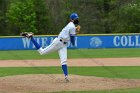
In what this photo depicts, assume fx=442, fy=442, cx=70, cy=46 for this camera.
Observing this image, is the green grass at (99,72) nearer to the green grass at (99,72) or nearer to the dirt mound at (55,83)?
the green grass at (99,72)

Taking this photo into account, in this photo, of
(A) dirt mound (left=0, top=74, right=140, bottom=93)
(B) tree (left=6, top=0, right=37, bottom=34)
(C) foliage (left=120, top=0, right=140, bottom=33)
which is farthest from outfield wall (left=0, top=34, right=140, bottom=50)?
(A) dirt mound (left=0, top=74, right=140, bottom=93)

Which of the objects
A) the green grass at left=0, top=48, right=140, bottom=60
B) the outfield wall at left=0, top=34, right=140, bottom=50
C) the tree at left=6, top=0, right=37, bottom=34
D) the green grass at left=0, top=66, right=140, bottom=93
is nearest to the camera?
the green grass at left=0, top=66, right=140, bottom=93

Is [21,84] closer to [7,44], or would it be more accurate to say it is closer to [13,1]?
[7,44]

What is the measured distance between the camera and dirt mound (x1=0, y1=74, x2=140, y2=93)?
37.7 ft

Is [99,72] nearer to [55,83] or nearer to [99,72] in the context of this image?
[99,72]

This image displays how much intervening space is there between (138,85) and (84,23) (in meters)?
44.0

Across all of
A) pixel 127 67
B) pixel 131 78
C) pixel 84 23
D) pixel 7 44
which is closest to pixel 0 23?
pixel 84 23

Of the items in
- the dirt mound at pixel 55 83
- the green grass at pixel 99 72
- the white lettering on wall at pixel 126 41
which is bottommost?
the white lettering on wall at pixel 126 41

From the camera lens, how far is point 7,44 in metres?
31.6

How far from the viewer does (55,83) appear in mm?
12781

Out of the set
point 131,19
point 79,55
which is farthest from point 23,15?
point 79,55

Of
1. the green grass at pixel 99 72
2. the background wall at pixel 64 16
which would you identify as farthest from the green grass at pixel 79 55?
the background wall at pixel 64 16

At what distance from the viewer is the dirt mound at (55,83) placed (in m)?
11.5

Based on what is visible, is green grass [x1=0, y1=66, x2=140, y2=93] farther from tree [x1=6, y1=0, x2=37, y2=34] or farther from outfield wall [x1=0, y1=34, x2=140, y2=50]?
tree [x1=6, y1=0, x2=37, y2=34]
